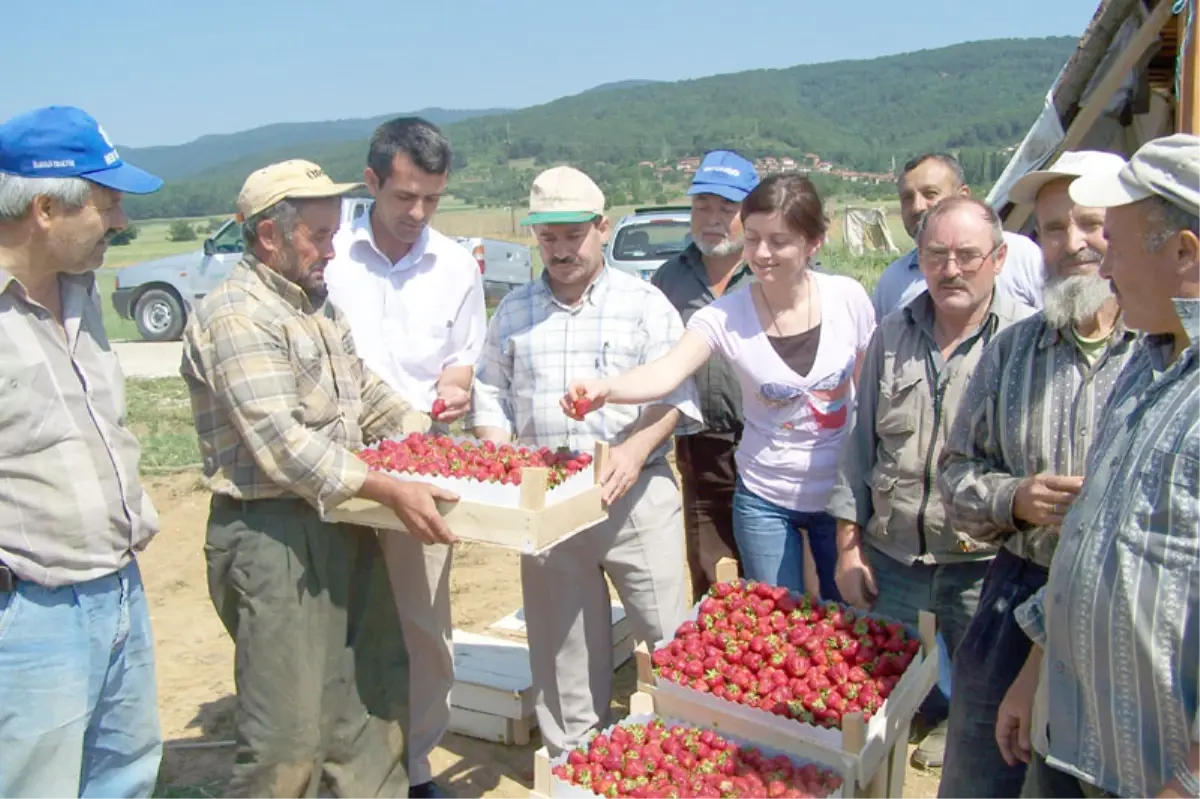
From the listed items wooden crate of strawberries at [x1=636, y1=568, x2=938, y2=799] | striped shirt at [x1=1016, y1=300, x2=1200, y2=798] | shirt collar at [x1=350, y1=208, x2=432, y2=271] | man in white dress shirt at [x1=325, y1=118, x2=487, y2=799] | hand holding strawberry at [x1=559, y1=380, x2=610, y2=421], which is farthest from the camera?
shirt collar at [x1=350, y1=208, x2=432, y2=271]

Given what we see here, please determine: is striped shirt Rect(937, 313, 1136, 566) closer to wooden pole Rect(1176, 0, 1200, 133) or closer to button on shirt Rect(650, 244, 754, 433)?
button on shirt Rect(650, 244, 754, 433)

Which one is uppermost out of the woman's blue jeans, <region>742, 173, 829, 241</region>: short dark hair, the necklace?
<region>742, 173, 829, 241</region>: short dark hair

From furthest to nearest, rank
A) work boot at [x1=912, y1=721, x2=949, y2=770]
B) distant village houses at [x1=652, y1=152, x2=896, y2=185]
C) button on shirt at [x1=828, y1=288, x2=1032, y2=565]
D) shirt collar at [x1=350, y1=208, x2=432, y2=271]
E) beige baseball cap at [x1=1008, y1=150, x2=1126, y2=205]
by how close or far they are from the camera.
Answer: distant village houses at [x1=652, y1=152, x2=896, y2=185], work boot at [x1=912, y1=721, x2=949, y2=770], shirt collar at [x1=350, y1=208, x2=432, y2=271], button on shirt at [x1=828, y1=288, x2=1032, y2=565], beige baseball cap at [x1=1008, y1=150, x2=1126, y2=205]

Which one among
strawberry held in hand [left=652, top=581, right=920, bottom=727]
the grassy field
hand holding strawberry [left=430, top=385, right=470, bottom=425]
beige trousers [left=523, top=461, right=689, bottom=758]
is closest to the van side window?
the grassy field

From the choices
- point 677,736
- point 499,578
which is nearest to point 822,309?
point 677,736

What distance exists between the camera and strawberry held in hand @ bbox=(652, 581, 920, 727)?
10.2 feet

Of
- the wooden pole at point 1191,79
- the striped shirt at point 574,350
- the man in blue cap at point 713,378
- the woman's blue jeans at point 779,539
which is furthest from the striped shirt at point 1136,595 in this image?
the wooden pole at point 1191,79

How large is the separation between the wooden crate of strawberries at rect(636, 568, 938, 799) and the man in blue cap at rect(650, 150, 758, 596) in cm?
118

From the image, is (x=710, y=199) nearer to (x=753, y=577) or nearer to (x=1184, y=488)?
(x=753, y=577)

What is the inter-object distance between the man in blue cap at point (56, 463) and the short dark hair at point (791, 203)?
1.95 m

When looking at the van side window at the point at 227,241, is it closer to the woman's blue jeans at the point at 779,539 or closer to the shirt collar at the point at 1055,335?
the woman's blue jeans at the point at 779,539

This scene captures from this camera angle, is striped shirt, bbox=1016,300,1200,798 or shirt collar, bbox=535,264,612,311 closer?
striped shirt, bbox=1016,300,1200,798

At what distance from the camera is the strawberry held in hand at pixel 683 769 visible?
2.88 m

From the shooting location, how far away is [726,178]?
474cm
